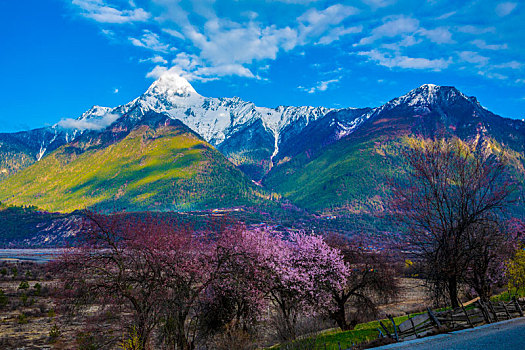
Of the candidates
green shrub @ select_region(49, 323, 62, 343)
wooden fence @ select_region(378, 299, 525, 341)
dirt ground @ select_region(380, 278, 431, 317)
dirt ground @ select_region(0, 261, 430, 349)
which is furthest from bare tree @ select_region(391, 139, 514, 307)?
green shrub @ select_region(49, 323, 62, 343)

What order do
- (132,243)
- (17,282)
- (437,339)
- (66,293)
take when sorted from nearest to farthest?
(437,339), (66,293), (132,243), (17,282)

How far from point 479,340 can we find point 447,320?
14.8 ft

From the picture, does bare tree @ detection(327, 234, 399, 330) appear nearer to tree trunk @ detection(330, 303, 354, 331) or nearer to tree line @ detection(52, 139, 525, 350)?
tree trunk @ detection(330, 303, 354, 331)

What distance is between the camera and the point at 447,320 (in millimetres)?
19719

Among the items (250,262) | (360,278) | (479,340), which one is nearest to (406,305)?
(360,278)

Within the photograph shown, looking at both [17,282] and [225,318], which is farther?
[17,282]

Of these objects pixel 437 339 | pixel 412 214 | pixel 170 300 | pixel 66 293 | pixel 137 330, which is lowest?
pixel 437 339

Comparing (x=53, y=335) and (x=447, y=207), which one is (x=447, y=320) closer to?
(x=447, y=207)

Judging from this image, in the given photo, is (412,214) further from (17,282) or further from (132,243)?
(17,282)

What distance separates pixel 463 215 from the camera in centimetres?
2241

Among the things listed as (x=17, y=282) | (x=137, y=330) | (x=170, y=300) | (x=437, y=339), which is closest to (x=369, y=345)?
(x=437, y=339)

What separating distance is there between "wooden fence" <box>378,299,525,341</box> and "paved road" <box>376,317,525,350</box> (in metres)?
0.89

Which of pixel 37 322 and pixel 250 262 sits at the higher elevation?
pixel 250 262

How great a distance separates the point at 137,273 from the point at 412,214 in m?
17.8
